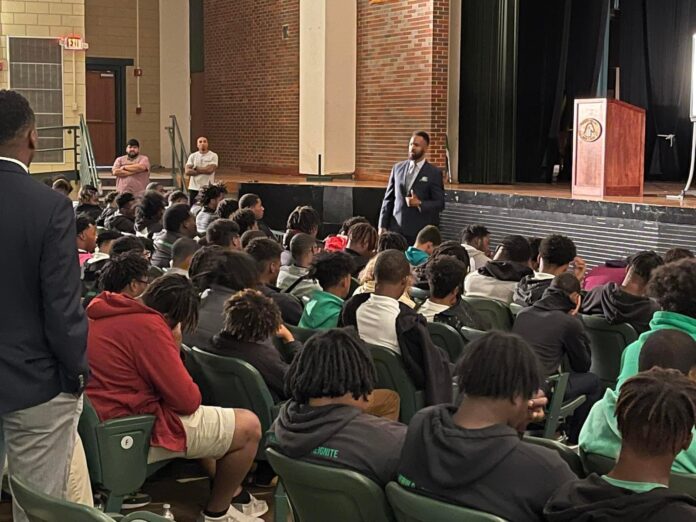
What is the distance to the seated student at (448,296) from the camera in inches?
191

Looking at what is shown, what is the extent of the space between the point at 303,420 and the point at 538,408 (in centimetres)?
73

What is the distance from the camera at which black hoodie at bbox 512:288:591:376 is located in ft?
15.4

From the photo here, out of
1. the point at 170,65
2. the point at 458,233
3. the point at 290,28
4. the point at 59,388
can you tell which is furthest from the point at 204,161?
the point at 59,388

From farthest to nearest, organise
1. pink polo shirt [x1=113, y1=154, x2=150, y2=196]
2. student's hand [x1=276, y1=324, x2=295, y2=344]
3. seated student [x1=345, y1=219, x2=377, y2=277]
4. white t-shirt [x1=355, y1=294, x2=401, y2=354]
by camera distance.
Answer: pink polo shirt [x1=113, y1=154, x2=150, y2=196] < seated student [x1=345, y1=219, x2=377, y2=277] < student's hand [x1=276, y1=324, x2=295, y2=344] < white t-shirt [x1=355, y1=294, x2=401, y2=354]

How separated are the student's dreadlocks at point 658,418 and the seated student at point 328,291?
2.58m

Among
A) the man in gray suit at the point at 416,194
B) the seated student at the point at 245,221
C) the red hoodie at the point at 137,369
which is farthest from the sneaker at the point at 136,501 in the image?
the man in gray suit at the point at 416,194

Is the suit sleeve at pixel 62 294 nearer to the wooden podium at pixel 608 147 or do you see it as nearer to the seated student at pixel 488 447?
the seated student at pixel 488 447

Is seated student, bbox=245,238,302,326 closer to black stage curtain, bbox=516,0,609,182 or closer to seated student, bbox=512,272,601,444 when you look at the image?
seated student, bbox=512,272,601,444

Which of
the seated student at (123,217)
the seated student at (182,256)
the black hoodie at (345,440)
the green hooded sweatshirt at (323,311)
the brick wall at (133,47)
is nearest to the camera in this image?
the black hoodie at (345,440)

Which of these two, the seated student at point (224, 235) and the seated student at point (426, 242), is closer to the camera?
the seated student at point (224, 235)

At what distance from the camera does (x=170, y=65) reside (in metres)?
19.8

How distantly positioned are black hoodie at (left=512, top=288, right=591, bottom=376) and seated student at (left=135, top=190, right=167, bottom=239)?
15.5 ft

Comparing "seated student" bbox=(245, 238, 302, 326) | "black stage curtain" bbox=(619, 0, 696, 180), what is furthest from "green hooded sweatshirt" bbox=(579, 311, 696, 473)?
"black stage curtain" bbox=(619, 0, 696, 180)

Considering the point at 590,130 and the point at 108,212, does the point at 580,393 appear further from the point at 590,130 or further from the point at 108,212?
the point at 108,212
